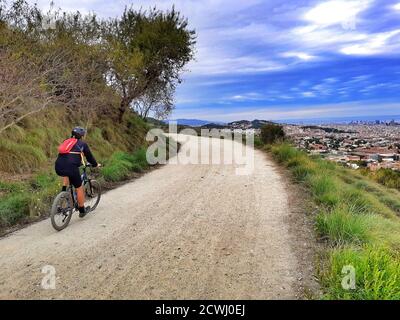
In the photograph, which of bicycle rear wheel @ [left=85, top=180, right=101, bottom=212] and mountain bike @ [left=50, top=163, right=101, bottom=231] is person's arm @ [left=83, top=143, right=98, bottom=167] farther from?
bicycle rear wheel @ [left=85, top=180, right=101, bottom=212]

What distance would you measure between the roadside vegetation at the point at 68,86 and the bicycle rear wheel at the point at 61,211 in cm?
122

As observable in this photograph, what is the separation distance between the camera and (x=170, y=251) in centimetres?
584

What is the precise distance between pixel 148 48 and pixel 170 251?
1747cm

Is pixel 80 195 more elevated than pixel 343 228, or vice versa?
pixel 80 195

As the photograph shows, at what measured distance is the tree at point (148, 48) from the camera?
63.6ft

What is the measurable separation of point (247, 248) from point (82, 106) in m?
11.6

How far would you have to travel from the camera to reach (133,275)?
4.99 metres

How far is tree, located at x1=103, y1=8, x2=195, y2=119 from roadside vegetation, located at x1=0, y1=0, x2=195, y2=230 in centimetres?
5

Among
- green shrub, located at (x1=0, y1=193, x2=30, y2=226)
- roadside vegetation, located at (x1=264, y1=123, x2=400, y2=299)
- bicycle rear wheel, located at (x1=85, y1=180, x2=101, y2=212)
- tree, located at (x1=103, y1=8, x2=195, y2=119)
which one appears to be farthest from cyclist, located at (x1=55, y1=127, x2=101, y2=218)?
tree, located at (x1=103, y1=8, x2=195, y2=119)

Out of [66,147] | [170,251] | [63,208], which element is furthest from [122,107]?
[170,251]

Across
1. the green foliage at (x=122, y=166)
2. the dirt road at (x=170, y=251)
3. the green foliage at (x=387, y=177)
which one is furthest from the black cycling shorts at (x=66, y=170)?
the green foliage at (x=387, y=177)

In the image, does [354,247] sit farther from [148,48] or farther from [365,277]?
[148,48]
